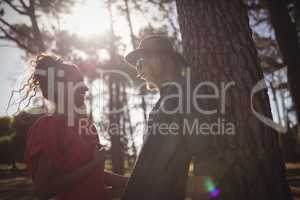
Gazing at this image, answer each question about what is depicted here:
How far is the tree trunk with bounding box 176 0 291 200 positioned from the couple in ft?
0.90

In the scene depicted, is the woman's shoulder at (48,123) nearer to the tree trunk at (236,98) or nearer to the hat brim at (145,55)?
the hat brim at (145,55)

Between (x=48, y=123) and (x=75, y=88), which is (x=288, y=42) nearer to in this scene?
(x=75, y=88)

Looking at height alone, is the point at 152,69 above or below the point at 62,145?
above

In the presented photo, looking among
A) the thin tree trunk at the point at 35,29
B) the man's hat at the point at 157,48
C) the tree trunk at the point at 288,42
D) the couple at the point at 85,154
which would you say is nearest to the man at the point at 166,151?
the couple at the point at 85,154

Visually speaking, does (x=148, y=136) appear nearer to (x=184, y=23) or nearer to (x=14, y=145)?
(x=184, y=23)

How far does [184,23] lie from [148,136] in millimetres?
1172

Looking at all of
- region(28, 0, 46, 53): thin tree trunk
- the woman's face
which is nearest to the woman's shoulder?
the woman's face

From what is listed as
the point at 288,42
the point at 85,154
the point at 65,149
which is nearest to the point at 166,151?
the point at 85,154

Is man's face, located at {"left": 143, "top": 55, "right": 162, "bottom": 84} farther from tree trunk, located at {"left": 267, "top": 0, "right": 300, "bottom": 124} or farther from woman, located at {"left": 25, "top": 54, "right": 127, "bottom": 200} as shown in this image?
tree trunk, located at {"left": 267, "top": 0, "right": 300, "bottom": 124}

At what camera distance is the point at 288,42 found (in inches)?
325

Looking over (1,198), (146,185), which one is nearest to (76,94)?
(146,185)

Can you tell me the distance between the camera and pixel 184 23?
264 cm

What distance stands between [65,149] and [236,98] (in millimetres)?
1394

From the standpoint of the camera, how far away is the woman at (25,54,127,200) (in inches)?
74.7
